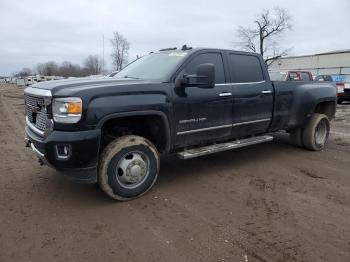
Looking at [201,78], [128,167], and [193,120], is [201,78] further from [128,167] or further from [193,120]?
[128,167]

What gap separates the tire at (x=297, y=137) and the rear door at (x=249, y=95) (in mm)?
1428

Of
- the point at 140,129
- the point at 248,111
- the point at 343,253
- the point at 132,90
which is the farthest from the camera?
the point at 248,111

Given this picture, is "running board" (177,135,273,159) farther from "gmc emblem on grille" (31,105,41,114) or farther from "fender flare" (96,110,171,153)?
"gmc emblem on grille" (31,105,41,114)

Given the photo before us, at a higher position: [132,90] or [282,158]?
[132,90]

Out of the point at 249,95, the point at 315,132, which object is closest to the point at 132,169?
the point at 249,95

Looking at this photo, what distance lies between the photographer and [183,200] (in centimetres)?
480

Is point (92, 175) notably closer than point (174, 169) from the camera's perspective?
Yes

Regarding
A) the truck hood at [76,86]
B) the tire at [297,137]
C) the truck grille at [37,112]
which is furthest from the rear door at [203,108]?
the tire at [297,137]

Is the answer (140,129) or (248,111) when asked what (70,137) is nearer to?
(140,129)

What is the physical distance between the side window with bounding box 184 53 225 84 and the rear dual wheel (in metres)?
2.83

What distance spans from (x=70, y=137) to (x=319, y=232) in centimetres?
287

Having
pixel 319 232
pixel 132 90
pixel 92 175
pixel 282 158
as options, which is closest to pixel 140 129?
pixel 132 90

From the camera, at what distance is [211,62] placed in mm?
5758

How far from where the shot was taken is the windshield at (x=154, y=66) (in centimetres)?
535
